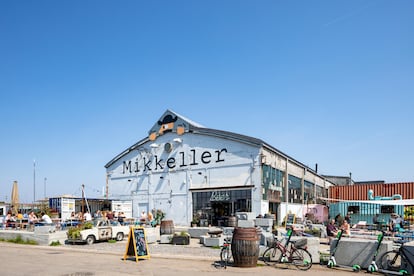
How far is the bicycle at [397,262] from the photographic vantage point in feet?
36.2

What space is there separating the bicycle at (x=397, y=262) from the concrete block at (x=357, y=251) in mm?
208

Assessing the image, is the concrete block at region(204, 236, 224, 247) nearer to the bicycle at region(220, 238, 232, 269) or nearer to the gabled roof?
the bicycle at region(220, 238, 232, 269)

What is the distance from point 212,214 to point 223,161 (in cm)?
454

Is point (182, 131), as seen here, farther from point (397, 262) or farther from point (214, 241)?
point (397, 262)

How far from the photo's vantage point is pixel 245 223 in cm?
1922

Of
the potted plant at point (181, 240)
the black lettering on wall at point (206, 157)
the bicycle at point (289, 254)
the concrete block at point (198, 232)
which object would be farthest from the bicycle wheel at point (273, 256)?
the black lettering on wall at point (206, 157)

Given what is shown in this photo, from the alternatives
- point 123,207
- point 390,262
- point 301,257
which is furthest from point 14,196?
point 390,262

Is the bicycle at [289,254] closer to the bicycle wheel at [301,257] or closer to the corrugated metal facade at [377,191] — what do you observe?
the bicycle wheel at [301,257]

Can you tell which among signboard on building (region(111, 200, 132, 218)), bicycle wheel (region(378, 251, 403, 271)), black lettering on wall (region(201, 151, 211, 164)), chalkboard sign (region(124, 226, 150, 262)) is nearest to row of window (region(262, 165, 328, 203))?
black lettering on wall (region(201, 151, 211, 164))

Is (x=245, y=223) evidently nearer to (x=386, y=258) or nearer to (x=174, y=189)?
(x=386, y=258)

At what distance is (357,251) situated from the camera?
12055 millimetres

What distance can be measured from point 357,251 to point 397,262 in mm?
1126

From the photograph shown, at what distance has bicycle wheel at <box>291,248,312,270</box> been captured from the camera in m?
12.2

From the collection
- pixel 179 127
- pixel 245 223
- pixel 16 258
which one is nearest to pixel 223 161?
pixel 179 127
